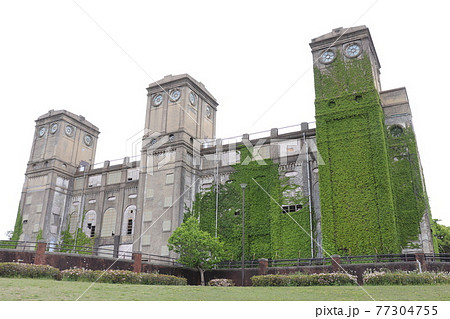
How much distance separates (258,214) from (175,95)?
52.4ft

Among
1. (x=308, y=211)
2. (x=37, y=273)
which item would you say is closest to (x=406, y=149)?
(x=308, y=211)

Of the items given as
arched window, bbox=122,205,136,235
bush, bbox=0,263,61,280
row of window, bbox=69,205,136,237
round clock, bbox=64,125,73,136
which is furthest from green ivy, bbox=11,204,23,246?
bush, bbox=0,263,61,280

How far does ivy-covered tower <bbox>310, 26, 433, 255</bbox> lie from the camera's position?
3067 centimetres

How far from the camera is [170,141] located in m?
40.9

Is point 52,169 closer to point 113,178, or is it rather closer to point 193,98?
point 113,178

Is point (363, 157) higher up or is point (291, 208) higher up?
point (363, 157)

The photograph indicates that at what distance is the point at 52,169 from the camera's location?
46500mm

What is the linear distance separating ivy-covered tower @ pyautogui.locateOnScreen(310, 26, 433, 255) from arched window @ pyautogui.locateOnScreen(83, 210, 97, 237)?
26667 millimetres

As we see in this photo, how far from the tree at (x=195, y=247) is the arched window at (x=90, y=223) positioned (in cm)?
1789

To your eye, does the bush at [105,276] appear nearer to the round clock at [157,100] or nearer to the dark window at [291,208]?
the dark window at [291,208]

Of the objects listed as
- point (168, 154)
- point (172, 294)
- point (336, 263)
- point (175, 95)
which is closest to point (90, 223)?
point (168, 154)

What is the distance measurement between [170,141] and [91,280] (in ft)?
70.5

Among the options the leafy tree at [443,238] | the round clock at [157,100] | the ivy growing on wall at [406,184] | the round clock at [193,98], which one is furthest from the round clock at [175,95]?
the leafy tree at [443,238]

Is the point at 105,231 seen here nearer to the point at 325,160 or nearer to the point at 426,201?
the point at 325,160
